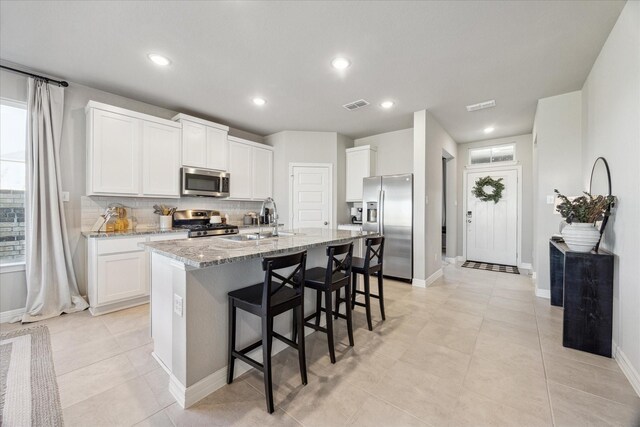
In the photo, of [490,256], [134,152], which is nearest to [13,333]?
[134,152]

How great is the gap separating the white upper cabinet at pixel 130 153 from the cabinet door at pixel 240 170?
0.92 metres

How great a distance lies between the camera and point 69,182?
3.17 meters

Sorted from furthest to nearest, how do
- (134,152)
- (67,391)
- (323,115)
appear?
(323,115) < (134,152) < (67,391)

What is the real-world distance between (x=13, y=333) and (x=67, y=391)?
4.79ft

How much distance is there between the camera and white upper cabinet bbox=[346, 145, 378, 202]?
514 cm

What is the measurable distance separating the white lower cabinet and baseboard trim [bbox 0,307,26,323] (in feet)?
2.00

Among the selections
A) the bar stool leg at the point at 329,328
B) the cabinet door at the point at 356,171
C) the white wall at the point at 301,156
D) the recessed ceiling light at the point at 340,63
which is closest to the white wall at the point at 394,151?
the cabinet door at the point at 356,171

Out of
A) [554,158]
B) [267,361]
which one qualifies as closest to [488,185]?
[554,158]

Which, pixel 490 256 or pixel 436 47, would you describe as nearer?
pixel 436 47

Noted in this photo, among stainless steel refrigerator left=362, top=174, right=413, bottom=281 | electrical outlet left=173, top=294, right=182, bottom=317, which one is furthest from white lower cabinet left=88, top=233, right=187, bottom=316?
stainless steel refrigerator left=362, top=174, right=413, bottom=281

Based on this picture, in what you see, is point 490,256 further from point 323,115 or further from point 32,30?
point 32,30

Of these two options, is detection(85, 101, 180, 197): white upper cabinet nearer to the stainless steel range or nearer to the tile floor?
the stainless steel range

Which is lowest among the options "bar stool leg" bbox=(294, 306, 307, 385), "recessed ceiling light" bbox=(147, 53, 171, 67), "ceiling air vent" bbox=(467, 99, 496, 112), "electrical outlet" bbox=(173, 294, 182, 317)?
"bar stool leg" bbox=(294, 306, 307, 385)

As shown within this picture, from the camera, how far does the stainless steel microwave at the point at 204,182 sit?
3.88 metres
